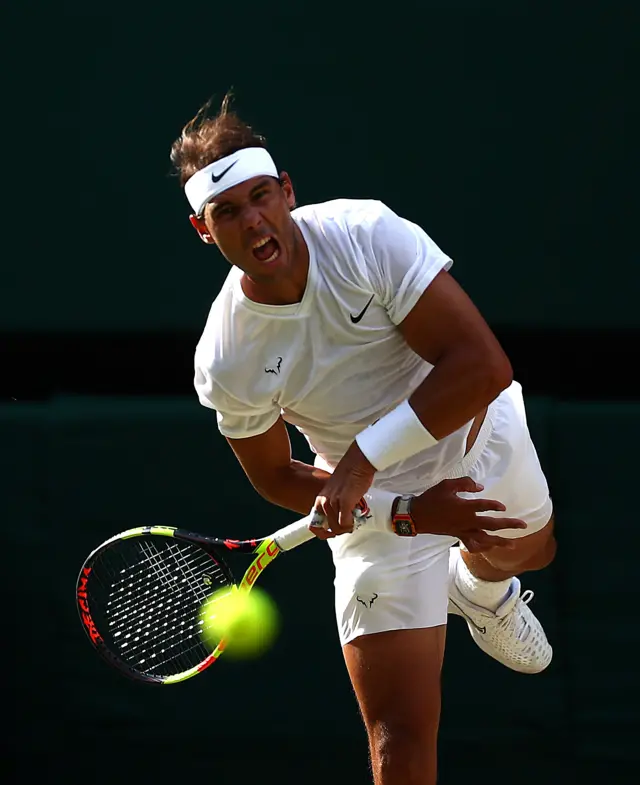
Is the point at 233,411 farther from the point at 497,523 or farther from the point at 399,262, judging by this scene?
the point at 497,523

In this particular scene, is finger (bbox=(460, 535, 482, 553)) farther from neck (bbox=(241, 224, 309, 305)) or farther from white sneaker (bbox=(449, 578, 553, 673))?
white sneaker (bbox=(449, 578, 553, 673))

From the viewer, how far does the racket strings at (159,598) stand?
10.9ft

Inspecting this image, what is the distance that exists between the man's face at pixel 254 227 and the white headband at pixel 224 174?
0.5 inches

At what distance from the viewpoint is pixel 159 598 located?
11.3 ft

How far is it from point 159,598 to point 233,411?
695 mm

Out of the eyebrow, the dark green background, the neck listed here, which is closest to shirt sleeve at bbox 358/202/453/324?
the neck

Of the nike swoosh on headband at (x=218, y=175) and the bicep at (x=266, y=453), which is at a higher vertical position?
the nike swoosh on headband at (x=218, y=175)

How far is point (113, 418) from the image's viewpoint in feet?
13.3

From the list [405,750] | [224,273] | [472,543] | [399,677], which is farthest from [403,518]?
[224,273]

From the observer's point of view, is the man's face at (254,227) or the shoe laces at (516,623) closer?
the man's face at (254,227)

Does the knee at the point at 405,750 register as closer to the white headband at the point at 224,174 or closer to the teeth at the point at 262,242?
the teeth at the point at 262,242

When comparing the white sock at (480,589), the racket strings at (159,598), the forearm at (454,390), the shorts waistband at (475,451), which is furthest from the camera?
the white sock at (480,589)

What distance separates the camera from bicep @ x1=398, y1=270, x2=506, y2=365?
273 centimetres

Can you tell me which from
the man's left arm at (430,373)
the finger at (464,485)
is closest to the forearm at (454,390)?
the man's left arm at (430,373)
